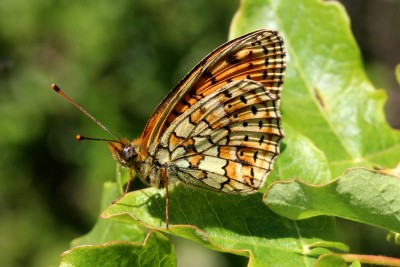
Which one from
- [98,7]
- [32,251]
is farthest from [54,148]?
[98,7]

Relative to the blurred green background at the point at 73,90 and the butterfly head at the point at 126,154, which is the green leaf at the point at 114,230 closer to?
the butterfly head at the point at 126,154

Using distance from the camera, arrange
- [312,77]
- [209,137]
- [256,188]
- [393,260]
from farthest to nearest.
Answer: [312,77] < [209,137] < [256,188] < [393,260]

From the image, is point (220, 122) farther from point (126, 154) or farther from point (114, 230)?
point (114, 230)

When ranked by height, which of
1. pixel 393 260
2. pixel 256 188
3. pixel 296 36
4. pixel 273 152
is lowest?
pixel 393 260

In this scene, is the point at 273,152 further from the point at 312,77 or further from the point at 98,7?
the point at 98,7

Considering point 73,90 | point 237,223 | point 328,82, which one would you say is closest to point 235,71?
point 328,82

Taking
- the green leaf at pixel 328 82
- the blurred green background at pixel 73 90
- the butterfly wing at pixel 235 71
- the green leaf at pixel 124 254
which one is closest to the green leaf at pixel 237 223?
the green leaf at pixel 124 254
